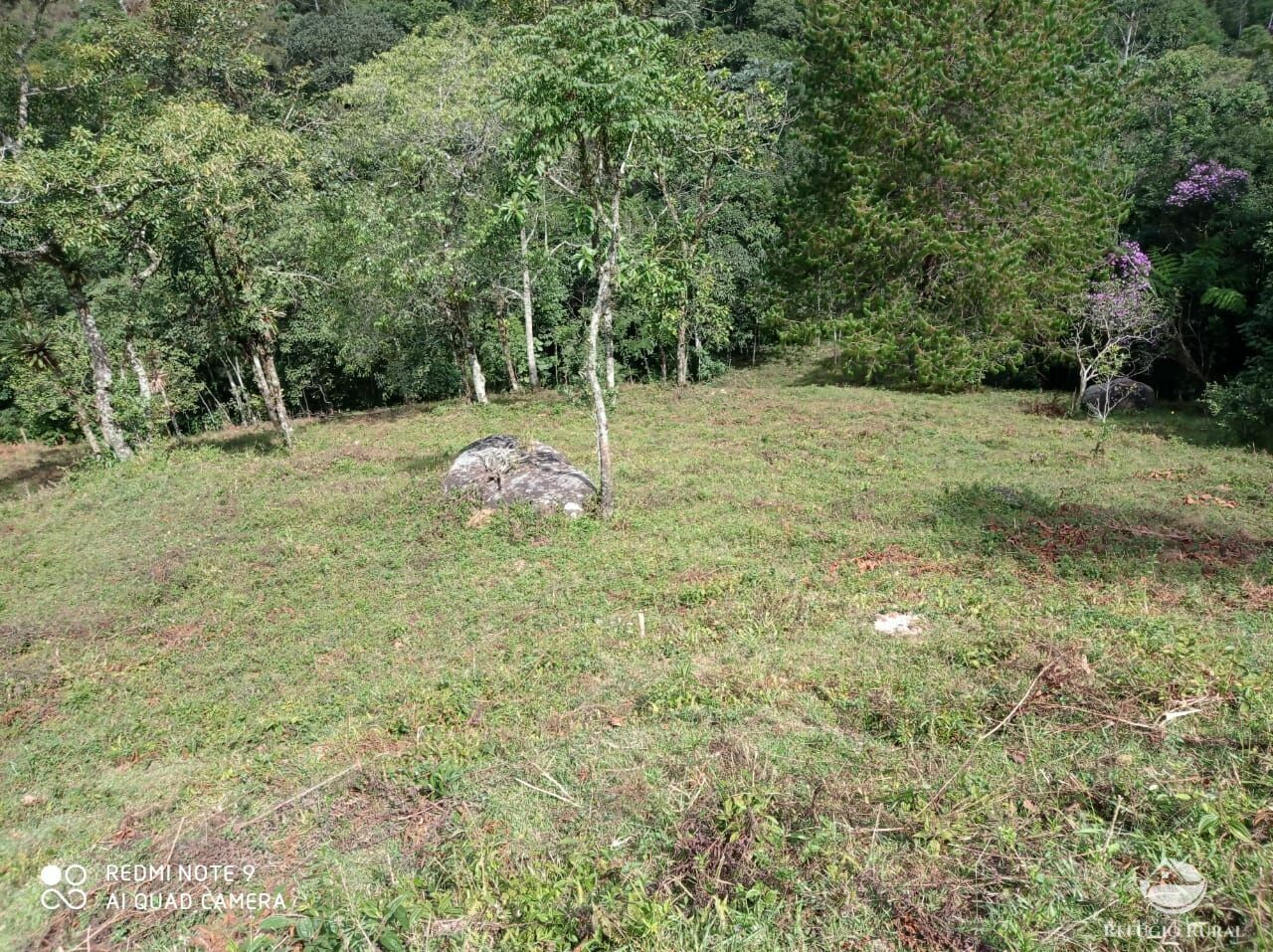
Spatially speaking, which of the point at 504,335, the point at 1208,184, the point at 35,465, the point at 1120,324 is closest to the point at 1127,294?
the point at 1120,324

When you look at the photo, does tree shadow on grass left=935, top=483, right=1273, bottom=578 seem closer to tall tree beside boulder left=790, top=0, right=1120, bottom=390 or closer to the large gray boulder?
the large gray boulder

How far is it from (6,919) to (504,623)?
4628 millimetres

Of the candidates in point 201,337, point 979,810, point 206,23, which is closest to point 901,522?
point 979,810

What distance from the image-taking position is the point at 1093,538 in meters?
9.15

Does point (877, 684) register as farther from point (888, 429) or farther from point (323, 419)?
point (323, 419)

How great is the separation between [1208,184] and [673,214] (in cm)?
1470

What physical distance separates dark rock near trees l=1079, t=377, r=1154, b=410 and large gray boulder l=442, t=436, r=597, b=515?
14.8 meters

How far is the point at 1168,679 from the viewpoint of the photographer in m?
5.17

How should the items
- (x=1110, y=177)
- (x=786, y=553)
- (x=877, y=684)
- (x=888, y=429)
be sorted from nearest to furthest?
(x=877, y=684), (x=786, y=553), (x=888, y=429), (x=1110, y=177)

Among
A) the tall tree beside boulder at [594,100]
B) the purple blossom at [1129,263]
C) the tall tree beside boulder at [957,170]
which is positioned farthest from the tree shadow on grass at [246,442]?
the purple blossom at [1129,263]

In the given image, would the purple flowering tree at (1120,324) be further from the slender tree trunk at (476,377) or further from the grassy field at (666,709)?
the slender tree trunk at (476,377)

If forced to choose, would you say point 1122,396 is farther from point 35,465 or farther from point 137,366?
point 35,465

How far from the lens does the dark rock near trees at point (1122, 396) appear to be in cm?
1900

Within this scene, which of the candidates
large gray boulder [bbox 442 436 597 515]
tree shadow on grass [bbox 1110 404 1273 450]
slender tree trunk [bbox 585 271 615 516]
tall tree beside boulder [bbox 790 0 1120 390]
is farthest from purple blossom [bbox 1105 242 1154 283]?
large gray boulder [bbox 442 436 597 515]
